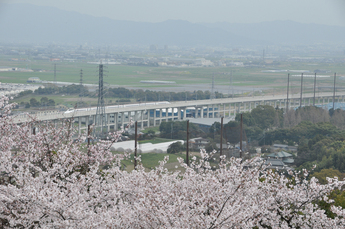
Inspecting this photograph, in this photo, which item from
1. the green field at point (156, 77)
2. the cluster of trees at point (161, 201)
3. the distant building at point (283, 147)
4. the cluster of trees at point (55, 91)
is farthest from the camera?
the green field at point (156, 77)

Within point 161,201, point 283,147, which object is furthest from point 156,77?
point 161,201

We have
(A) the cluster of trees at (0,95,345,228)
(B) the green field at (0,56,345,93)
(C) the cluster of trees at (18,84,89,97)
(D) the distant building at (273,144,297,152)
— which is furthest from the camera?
(B) the green field at (0,56,345,93)

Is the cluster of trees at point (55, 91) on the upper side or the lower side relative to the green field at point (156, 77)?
lower

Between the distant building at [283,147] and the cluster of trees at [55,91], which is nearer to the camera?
the distant building at [283,147]

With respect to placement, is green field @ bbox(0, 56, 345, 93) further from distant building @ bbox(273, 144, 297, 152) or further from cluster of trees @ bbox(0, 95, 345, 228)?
cluster of trees @ bbox(0, 95, 345, 228)

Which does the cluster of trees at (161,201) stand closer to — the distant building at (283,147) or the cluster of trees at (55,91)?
the distant building at (283,147)

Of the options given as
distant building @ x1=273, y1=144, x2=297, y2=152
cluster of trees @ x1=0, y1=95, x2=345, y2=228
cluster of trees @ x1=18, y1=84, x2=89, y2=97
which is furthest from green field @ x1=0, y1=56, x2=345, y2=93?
cluster of trees @ x1=0, y1=95, x2=345, y2=228

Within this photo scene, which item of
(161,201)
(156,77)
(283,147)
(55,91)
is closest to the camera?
(161,201)

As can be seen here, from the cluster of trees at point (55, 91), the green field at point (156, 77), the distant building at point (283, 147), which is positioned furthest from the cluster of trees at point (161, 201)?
the green field at point (156, 77)

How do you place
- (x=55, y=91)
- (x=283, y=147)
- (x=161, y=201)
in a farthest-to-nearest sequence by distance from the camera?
(x=55, y=91), (x=283, y=147), (x=161, y=201)

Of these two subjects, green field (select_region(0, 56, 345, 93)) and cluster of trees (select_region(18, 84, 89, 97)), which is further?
green field (select_region(0, 56, 345, 93))

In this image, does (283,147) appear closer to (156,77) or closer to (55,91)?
(55,91)

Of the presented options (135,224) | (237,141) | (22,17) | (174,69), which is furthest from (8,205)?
(22,17)
